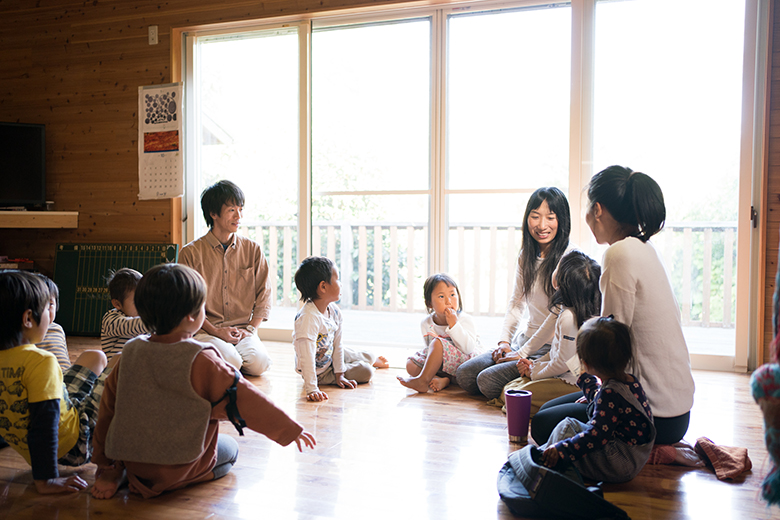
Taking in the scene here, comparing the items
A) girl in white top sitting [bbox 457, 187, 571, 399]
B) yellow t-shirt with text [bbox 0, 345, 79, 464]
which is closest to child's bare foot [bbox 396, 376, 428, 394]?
girl in white top sitting [bbox 457, 187, 571, 399]

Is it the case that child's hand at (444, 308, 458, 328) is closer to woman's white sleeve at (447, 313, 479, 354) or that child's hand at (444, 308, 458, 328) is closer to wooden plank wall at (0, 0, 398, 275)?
woman's white sleeve at (447, 313, 479, 354)

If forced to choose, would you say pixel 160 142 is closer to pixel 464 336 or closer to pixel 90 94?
pixel 90 94

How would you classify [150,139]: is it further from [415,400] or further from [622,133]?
[622,133]

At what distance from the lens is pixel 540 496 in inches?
51.2

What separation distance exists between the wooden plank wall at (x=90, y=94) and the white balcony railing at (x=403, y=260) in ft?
2.58

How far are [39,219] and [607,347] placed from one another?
382 cm

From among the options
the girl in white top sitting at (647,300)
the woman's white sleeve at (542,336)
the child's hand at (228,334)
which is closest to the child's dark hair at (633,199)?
the girl in white top sitting at (647,300)

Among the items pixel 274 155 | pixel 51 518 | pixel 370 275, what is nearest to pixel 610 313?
pixel 51 518

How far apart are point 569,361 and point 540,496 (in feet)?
2.46

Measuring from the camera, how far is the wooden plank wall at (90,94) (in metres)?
3.77

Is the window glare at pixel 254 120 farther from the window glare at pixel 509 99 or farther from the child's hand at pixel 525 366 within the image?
the child's hand at pixel 525 366

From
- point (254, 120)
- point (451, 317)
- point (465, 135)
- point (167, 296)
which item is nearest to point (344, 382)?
point (451, 317)

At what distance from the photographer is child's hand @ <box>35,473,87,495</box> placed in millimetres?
1423

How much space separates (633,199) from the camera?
5.33ft
